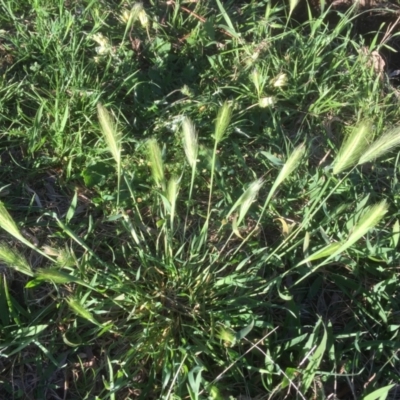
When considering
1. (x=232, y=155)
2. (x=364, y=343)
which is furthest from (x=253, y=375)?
(x=232, y=155)

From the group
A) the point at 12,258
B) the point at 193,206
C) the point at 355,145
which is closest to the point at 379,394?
the point at 355,145

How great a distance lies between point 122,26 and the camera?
2.29 meters

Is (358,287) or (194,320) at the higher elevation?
(194,320)

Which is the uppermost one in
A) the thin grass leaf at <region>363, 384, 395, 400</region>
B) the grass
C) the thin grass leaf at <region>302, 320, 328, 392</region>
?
the grass

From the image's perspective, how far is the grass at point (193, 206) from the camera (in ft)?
5.19

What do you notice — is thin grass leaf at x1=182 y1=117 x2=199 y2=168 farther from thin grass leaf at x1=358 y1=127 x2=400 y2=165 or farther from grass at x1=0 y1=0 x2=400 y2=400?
thin grass leaf at x1=358 y1=127 x2=400 y2=165

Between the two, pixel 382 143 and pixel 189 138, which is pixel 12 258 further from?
pixel 382 143

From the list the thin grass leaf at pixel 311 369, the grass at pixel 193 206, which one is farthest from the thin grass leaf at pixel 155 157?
the thin grass leaf at pixel 311 369

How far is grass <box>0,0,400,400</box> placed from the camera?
158cm

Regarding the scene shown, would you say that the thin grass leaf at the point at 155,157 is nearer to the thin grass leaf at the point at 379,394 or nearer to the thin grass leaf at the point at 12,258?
the thin grass leaf at the point at 12,258

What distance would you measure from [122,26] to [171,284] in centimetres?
109

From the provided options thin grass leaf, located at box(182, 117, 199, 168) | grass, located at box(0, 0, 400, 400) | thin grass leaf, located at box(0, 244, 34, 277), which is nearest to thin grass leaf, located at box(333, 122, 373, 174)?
grass, located at box(0, 0, 400, 400)

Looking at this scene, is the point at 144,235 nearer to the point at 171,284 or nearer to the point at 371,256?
the point at 171,284

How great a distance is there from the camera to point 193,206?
1.91m
